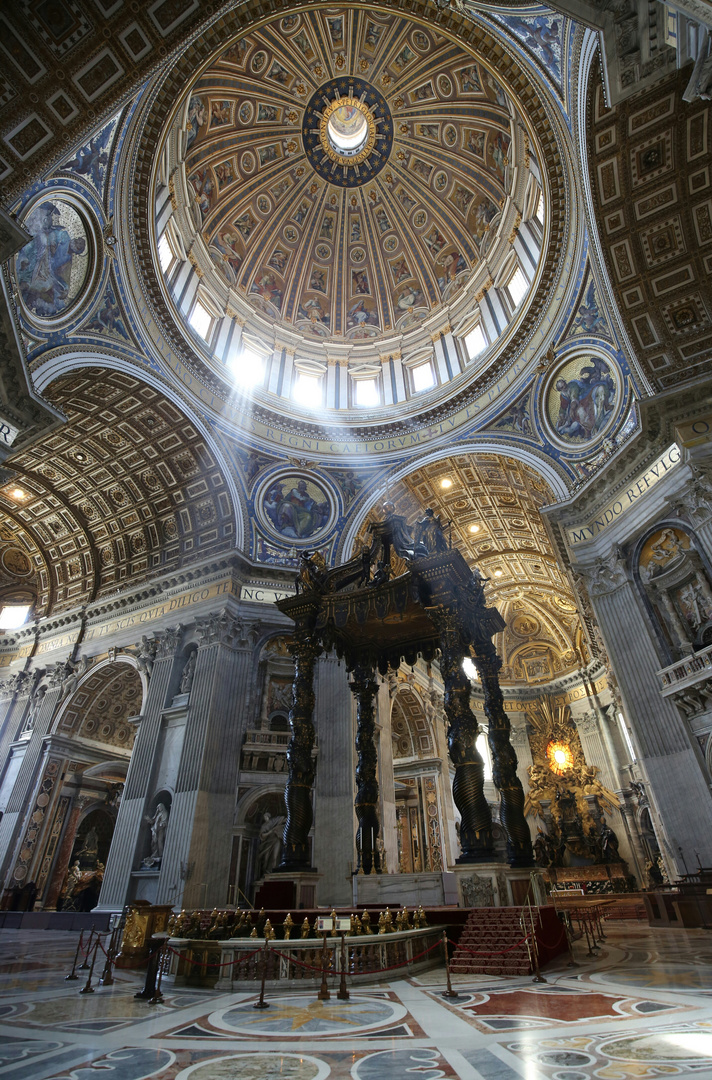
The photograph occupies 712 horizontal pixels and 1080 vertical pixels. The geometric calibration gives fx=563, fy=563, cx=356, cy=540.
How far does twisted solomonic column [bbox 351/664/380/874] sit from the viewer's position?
11.4 metres

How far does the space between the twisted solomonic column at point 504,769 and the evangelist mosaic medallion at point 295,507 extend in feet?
32.6

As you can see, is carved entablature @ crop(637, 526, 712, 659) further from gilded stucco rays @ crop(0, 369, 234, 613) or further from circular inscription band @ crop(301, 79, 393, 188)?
circular inscription band @ crop(301, 79, 393, 188)

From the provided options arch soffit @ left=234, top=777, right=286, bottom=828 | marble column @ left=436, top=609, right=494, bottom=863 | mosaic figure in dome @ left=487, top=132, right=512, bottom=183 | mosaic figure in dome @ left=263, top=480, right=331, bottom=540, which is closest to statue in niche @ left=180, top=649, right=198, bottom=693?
arch soffit @ left=234, top=777, right=286, bottom=828

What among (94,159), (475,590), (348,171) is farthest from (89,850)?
(348,171)

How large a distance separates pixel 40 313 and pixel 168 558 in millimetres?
9034

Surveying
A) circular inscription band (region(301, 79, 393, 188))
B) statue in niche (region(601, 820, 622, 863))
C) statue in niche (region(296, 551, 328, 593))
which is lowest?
statue in niche (region(601, 820, 622, 863))

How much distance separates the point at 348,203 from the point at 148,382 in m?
13.4

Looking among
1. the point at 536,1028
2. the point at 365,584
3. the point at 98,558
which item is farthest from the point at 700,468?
the point at 98,558

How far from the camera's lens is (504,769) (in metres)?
9.56

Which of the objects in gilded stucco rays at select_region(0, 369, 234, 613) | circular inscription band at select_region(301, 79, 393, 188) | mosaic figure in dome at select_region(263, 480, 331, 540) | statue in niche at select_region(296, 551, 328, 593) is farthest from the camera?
circular inscription band at select_region(301, 79, 393, 188)

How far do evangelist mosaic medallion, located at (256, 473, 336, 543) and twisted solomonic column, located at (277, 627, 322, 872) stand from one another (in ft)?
27.6

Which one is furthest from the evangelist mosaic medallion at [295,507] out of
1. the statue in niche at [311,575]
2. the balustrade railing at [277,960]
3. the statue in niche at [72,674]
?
the balustrade railing at [277,960]

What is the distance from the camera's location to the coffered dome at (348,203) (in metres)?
18.8

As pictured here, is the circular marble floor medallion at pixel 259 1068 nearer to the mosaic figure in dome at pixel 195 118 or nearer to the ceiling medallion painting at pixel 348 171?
the ceiling medallion painting at pixel 348 171
